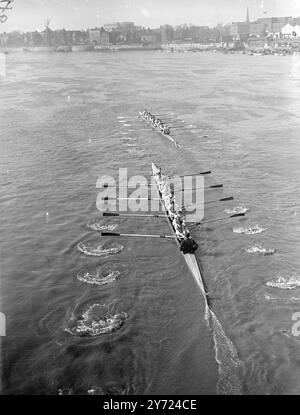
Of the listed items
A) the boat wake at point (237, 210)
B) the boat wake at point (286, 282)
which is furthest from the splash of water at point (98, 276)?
the boat wake at point (237, 210)

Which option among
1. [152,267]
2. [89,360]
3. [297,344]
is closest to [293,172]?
[152,267]

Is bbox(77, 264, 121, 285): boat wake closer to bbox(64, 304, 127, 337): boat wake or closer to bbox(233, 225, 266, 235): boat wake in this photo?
bbox(64, 304, 127, 337): boat wake

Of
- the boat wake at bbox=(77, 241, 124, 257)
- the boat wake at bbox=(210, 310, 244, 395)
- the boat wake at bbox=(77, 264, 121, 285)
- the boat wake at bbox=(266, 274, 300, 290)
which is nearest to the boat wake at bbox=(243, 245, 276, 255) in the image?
the boat wake at bbox=(266, 274, 300, 290)

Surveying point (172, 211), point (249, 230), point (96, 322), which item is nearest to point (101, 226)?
point (172, 211)

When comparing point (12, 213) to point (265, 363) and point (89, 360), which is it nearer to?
point (89, 360)

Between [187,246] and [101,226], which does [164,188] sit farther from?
[187,246]
